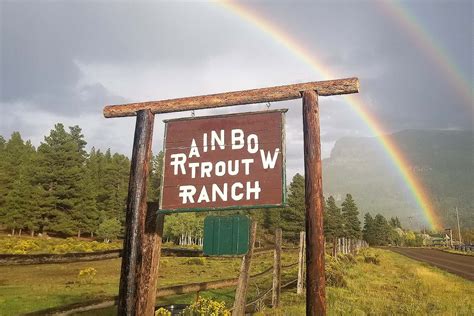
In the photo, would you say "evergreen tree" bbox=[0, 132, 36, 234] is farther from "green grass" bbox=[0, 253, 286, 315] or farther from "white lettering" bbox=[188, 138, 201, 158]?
"white lettering" bbox=[188, 138, 201, 158]

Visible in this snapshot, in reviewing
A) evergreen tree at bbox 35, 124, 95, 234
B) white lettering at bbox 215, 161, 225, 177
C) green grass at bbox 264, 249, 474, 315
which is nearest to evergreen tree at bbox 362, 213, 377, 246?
evergreen tree at bbox 35, 124, 95, 234

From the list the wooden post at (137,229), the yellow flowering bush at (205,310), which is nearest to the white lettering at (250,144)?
the wooden post at (137,229)

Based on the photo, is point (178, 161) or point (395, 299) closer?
point (178, 161)

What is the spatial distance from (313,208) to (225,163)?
1217 mm

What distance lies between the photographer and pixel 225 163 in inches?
187

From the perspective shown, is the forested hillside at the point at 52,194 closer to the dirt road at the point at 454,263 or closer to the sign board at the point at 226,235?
the dirt road at the point at 454,263

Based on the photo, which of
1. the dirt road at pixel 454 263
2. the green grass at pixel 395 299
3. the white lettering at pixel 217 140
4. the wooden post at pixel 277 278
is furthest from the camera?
the dirt road at pixel 454 263

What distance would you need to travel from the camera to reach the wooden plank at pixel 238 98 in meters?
4.65

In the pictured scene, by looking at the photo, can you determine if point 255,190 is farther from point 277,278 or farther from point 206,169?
point 277,278

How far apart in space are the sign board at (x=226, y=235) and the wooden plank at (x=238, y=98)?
1526mm

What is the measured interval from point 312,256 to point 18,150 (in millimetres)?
74835

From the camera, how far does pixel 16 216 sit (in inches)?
1788

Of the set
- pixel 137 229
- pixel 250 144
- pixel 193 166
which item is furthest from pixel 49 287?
pixel 250 144

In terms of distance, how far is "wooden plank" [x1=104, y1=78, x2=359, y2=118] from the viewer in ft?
15.3
